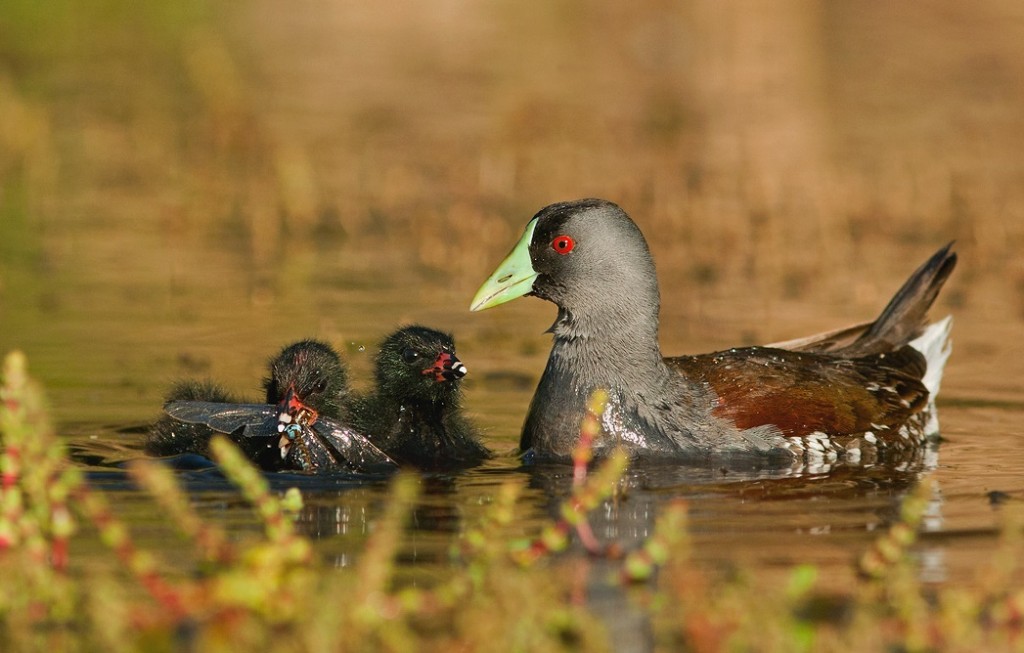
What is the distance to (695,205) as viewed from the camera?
12.5 metres

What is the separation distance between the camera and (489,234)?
1172 centimetres

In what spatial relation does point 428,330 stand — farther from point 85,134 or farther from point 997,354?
point 85,134

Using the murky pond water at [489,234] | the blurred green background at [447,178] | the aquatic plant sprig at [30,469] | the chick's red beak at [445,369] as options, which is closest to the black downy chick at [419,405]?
the chick's red beak at [445,369]

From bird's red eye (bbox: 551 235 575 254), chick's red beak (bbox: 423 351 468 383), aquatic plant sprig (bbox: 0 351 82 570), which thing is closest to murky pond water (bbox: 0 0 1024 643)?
chick's red beak (bbox: 423 351 468 383)

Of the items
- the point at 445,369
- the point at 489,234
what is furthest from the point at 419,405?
the point at 489,234

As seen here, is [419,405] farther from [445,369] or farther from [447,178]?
[447,178]

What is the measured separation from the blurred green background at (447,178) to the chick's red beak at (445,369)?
1.15 m

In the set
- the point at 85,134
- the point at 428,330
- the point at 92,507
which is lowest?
the point at 92,507

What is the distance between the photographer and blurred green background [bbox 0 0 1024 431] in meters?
9.55

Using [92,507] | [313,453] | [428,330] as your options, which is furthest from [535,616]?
[428,330]

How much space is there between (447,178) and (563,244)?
645 centimetres

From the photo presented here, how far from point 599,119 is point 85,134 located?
4895 millimetres

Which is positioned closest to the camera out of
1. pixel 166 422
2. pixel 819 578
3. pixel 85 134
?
pixel 819 578

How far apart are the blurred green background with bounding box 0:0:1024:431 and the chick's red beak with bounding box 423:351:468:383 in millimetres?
1150
